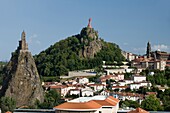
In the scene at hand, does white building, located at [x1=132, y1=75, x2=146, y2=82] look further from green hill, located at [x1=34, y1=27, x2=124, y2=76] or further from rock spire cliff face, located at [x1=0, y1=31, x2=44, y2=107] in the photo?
green hill, located at [x1=34, y1=27, x2=124, y2=76]

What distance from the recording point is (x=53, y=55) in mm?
81875

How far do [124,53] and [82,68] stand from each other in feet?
58.3

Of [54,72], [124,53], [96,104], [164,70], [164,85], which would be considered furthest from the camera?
[124,53]

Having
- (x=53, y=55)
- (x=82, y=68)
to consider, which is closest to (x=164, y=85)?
(x=82, y=68)

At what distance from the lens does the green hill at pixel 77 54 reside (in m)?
73.5

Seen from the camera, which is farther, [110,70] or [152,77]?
[110,70]

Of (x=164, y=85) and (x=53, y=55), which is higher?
(x=53, y=55)

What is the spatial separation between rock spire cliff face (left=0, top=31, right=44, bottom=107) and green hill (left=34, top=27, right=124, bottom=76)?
1411cm

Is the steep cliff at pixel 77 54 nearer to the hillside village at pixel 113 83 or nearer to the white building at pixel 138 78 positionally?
the hillside village at pixel 113 83

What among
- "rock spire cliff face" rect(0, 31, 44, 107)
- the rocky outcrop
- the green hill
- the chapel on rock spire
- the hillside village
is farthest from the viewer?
the rocky outcrop

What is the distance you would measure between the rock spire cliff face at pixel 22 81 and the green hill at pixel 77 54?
46.3 feet

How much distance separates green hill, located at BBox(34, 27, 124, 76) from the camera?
73.5 metres

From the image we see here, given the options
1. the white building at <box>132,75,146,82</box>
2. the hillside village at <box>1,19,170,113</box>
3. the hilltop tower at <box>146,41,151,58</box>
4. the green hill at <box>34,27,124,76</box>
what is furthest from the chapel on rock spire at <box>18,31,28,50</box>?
the hilltop tower at <box>146,41,151,58</box>

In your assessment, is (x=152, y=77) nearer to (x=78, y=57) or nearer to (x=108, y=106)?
(x=78, y=57)
